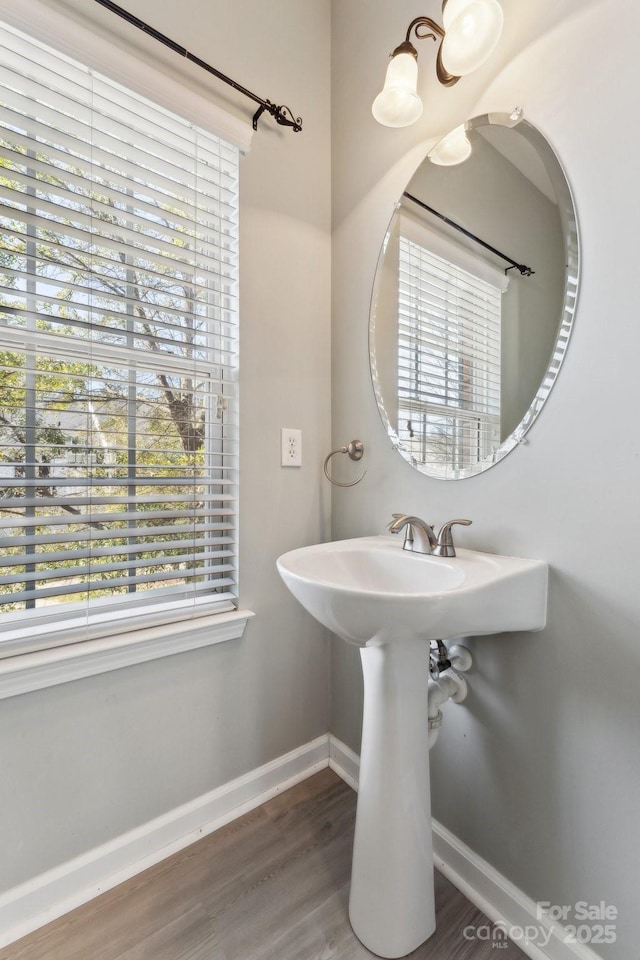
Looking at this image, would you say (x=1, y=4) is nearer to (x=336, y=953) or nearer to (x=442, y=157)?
(x=442, y=157)

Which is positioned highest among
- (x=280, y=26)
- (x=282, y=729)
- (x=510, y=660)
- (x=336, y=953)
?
(x=280, y=26)

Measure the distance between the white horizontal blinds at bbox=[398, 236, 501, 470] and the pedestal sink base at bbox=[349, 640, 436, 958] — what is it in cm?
53

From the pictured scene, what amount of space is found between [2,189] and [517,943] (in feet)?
6.54

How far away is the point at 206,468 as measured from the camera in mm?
1226

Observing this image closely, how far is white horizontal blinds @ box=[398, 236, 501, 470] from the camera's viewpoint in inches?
41.2

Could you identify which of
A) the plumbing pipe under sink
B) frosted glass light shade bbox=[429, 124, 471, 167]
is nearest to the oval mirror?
frosted glass light shade bbox=[429, 124, 471, 167]

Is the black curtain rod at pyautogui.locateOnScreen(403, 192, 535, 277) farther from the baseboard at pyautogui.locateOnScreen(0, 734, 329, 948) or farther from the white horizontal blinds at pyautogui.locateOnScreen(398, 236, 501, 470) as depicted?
the baseboard at pyautogui.locateOnScreen(0, 734, 329, 948)

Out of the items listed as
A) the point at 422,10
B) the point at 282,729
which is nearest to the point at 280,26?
the point at 422,10

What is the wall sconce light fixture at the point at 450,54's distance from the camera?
0.87 m

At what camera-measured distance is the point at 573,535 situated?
87 cm

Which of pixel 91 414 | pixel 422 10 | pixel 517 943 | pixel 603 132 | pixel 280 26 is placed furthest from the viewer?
pixel 280 26

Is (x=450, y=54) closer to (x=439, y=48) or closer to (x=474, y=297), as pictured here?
(x=439, y=48)

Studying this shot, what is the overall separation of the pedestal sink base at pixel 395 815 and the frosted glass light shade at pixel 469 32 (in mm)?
1277

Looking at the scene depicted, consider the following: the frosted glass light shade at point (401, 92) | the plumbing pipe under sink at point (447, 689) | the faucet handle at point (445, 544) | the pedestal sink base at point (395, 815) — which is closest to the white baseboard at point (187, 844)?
the pedestal sink base at point (395, 815)
